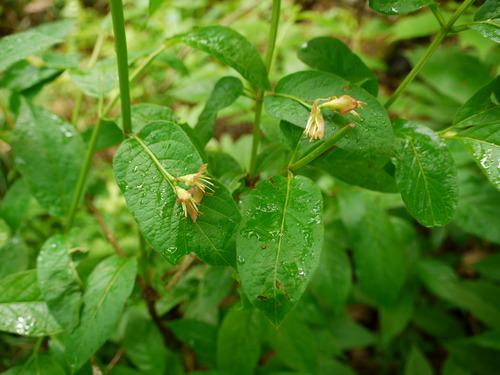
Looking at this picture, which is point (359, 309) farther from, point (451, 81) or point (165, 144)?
point (165, 144)

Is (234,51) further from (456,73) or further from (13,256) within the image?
(456,73)

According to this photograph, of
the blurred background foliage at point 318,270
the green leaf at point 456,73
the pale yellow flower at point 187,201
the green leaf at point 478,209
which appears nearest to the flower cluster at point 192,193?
the pale yellow flower at point 187,201

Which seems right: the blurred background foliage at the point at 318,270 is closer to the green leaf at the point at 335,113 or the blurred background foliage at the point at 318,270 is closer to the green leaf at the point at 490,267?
the green leaf at the point at 490,267

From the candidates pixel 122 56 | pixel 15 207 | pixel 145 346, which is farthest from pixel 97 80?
pixel 145 346

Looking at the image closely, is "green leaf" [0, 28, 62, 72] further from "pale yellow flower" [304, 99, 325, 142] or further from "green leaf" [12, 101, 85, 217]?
"pale yellow flower" [304, 99, 325, 142]

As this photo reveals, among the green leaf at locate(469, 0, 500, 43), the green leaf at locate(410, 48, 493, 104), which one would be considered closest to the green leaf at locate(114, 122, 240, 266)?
the green leaf at locate(469, 0, 500, 43)

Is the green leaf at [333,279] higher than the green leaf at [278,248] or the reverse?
the reverse
